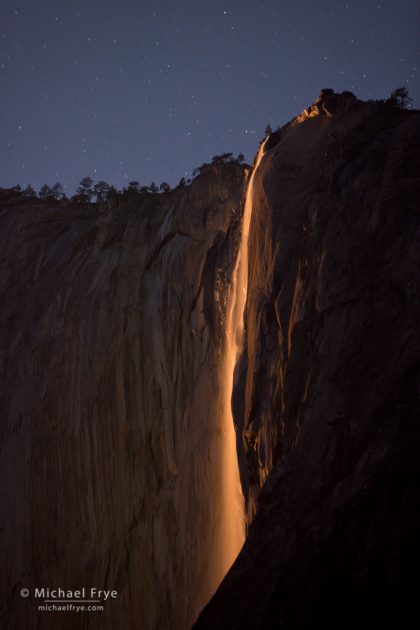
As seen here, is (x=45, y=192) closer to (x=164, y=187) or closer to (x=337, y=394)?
(x=164, y=187)

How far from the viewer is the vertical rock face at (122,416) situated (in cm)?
1573

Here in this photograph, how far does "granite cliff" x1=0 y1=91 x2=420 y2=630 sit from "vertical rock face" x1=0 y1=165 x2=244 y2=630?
7 cm

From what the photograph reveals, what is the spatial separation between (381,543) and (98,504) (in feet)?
43.7

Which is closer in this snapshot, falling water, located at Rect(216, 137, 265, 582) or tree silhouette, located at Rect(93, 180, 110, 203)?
falling water, located at Rect(216, 137, 265, 582)

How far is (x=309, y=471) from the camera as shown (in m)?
7.56

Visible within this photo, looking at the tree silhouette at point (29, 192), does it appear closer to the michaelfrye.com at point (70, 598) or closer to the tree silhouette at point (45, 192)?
the tree silhouette at point (45, 192)

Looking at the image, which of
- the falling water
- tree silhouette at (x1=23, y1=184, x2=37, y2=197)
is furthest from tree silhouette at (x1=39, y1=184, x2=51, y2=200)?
the falling water

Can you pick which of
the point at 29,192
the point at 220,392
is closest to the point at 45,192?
the point at 29,192

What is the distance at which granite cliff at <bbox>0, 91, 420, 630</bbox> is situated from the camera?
22.9 feet

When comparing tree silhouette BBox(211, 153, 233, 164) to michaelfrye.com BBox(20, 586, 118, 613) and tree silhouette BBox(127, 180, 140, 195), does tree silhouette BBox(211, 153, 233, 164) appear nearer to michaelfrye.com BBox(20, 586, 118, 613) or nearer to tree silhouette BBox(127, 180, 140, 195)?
tree silhouette BBox(127, 180, 140, 195)

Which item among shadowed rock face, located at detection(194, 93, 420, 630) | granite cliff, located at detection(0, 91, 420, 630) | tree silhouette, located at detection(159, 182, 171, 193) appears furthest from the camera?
Answer: tree silhouette, located at detection(159, 182, 171, 193)

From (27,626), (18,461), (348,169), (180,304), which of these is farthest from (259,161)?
(27,626)

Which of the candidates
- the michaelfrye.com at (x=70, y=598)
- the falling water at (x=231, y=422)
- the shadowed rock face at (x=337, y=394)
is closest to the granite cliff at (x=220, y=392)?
the shadowed rock face at (x=337, y=394)

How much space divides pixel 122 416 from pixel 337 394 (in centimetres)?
1171
